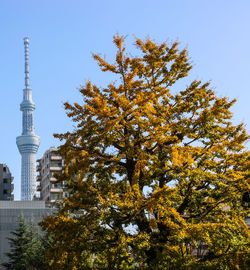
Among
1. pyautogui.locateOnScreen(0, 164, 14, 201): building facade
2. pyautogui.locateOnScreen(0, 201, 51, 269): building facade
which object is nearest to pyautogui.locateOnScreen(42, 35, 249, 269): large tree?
pyautogui.locateOnScreen(0, 201, 51, 269): building facade

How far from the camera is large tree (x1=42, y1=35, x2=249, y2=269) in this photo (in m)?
15.9

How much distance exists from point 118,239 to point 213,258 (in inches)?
147

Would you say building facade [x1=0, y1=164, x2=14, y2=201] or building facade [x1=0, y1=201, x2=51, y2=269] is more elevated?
building facade [x1=0, y1=164, x2=14, y2=201]

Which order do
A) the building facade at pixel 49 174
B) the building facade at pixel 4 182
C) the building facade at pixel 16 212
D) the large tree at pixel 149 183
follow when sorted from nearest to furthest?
the large tree at pixel 149 183 < the building facade at pixel 16 212 < the building facade at pixel 4 182 < the building facade at pixel 49 174

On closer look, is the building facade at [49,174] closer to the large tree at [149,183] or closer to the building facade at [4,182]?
the building facade at [4,182]

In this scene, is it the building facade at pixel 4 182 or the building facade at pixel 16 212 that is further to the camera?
the building facade at pixel 4 182

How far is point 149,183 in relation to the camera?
674 inches

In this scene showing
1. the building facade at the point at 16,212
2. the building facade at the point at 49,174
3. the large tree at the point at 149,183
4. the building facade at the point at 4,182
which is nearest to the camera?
the large tree at the point at 149,183

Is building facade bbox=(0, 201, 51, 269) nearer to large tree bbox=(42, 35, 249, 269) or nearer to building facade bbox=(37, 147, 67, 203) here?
building facade bbox=(37, 147, 67, 203)

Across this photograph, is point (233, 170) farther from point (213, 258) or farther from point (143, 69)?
point (143, 69)

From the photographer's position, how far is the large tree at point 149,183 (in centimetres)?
1591

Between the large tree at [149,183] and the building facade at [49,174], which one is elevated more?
the building facade at [49,174]

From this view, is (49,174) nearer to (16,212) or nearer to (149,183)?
(16,212)

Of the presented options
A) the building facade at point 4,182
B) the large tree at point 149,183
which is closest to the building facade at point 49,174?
the building facade at point 4,182
